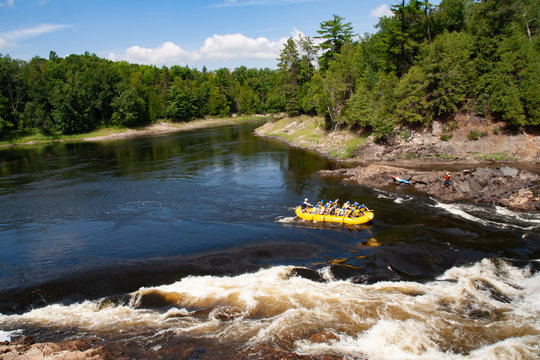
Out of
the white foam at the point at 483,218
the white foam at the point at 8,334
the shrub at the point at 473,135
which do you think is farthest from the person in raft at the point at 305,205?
the shrub at the point at 473,135

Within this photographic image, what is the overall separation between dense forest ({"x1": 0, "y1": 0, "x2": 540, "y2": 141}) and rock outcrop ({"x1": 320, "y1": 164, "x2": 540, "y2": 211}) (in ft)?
44.3

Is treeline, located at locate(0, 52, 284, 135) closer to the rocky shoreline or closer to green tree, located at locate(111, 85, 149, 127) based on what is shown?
green tree, located at locate(111, 85, 149, 127)

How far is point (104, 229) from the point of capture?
2806 centimetres

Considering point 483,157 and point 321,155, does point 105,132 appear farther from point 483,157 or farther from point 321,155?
point 483,157

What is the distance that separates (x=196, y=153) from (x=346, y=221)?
4109 cm

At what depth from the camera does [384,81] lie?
5397 centimetres

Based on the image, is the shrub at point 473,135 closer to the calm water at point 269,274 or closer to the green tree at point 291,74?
the calm water at point 269,274

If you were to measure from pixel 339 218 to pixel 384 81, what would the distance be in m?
34.7

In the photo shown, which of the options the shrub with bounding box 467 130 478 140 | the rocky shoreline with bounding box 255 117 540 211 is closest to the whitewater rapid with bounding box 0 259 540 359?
the rocky shoreline with bounding box 255 117 540 211

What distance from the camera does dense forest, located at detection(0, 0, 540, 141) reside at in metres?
43.3

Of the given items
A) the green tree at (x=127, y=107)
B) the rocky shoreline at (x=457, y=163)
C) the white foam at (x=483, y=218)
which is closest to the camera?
the white foam at (x=483, y=218)

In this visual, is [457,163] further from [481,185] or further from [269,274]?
[269,274]

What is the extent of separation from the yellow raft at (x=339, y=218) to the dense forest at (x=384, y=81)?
25939mm

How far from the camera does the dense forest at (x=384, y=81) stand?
43.3 metres
